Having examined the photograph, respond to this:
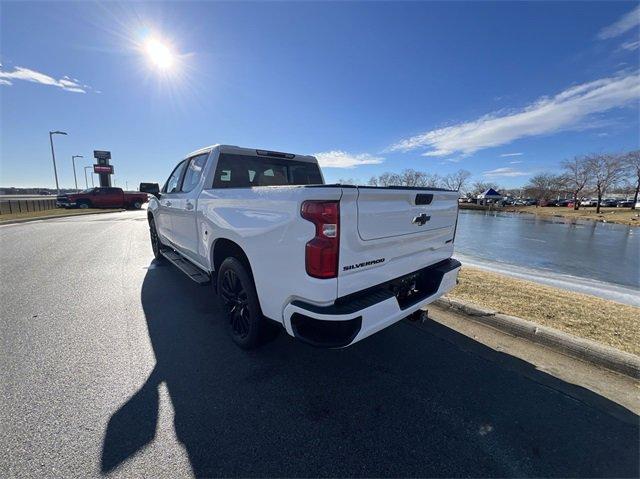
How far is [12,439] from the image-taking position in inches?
74.2

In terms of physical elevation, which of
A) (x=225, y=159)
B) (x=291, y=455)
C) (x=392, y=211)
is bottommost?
(x=291, y=455)

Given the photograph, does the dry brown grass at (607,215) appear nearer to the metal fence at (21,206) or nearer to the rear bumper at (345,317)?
the rear bumper at (345,317)

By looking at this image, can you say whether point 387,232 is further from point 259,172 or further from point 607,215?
point 607,215

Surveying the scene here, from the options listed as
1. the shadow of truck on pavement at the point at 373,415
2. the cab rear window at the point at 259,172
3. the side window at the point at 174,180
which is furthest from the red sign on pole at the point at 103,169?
the shadow of truck on pavement at the point at 373,415

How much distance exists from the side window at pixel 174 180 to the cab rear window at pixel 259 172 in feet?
4.50

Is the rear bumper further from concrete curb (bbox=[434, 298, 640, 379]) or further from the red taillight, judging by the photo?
concrete curb (bbox=[434, 298, 640, 379])

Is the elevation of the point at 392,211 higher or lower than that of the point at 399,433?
higher

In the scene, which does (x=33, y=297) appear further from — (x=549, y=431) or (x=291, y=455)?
(x=549, y=431)

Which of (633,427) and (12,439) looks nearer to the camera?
(12,439)

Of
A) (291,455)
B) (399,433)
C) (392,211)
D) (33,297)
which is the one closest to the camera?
(291,455)

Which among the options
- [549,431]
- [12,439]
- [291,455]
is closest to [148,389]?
[12,439]

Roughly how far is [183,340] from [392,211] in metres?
2.61

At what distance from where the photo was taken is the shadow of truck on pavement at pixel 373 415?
70.9 inches

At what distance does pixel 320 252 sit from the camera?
1965 mm
